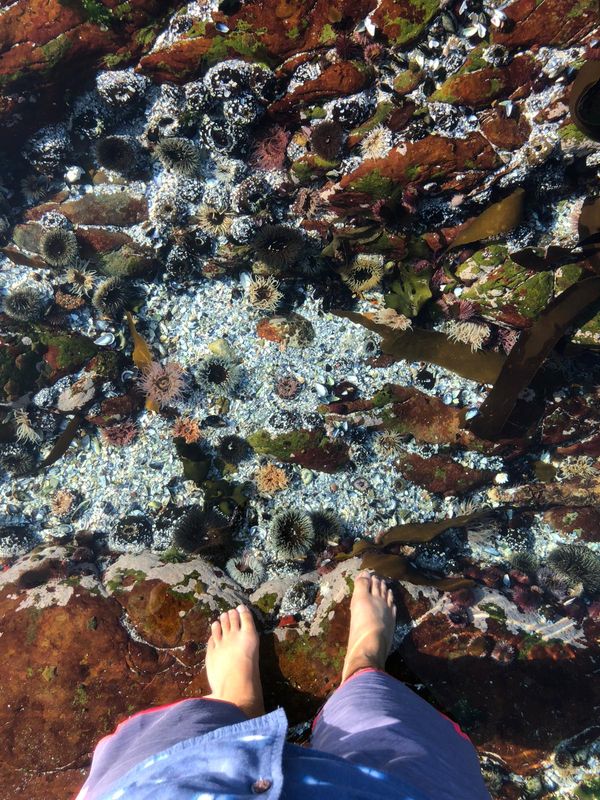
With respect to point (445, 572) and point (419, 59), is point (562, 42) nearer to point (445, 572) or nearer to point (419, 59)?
point (419, 59)

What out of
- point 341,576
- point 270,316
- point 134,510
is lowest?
point 341,576

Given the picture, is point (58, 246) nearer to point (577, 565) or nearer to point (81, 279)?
point (81, 279)

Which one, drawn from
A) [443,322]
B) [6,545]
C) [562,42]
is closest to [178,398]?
[6,545]

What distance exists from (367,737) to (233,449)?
326 cm

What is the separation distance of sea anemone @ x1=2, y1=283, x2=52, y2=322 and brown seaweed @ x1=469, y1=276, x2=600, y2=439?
510cm

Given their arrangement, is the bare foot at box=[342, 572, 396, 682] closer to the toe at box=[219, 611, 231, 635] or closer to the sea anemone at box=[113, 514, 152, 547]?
the toe at box=[219, 611, 231, 635]

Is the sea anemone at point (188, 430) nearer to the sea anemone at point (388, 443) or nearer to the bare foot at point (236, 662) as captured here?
the bare foot at point (236, 662)

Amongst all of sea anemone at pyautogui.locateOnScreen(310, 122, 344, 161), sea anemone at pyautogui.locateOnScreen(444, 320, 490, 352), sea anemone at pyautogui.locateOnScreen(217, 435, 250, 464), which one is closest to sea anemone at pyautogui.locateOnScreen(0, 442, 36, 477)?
sea anemone at pyautogui.locateOnScreen(217, 435, 250, 464)

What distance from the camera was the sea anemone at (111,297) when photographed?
5395 millimetres

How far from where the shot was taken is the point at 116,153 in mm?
4988

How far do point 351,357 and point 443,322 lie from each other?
3.64 ft

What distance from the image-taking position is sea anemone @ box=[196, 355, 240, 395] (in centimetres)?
546

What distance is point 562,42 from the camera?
3752 millimetres

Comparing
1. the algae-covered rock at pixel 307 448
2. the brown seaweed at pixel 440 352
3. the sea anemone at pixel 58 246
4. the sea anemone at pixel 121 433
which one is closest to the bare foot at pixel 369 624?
the algae-covered rock at pixel 307 448
